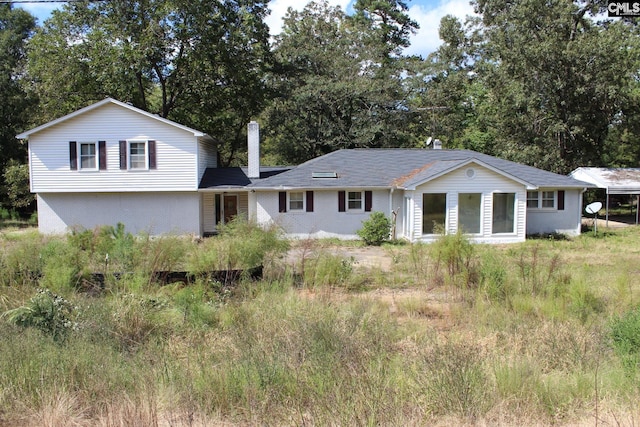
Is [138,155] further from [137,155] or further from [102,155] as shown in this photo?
[102,155]

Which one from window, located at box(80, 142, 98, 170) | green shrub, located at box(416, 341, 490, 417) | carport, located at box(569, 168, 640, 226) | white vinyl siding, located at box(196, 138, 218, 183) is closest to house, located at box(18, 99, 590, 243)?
window, located at box(80, 142, 98, 170)

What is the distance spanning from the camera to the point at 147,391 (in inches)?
173

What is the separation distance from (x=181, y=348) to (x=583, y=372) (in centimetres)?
444

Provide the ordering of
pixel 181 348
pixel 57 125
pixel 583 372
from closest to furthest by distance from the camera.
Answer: pixel 583 372, pixel 181 348, pixel 57 125

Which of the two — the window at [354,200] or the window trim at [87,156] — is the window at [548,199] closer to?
the window at [354,200]

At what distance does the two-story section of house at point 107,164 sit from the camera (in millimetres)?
21125

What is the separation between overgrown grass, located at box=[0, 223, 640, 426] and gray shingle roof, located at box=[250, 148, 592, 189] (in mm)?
10338

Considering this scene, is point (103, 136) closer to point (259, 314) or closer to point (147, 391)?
point (259, 314)

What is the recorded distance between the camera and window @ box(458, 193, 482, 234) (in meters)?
20.1

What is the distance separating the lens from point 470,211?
20234 millimetres

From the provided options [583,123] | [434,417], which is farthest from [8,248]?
[583,123]

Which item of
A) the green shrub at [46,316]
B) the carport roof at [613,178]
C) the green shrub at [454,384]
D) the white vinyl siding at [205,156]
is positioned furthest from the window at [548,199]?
the green shrub at [46,316]

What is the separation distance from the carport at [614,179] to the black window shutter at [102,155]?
2419 centimetres

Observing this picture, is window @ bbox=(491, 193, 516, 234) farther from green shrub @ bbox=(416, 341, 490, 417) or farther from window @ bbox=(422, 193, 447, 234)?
Result: green shrub @ bbox=(416, 341, 490, 417)
